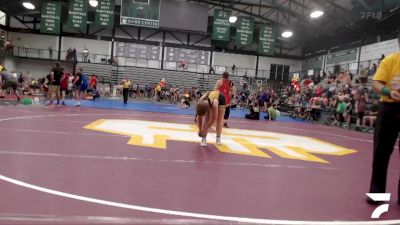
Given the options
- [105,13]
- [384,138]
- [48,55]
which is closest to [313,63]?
[105,13]

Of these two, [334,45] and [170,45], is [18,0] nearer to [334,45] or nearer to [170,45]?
[170,45]

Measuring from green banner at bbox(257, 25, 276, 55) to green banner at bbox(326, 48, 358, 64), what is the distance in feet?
19.8

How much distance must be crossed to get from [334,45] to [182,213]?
109 feet

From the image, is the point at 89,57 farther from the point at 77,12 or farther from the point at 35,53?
the point at 77,12

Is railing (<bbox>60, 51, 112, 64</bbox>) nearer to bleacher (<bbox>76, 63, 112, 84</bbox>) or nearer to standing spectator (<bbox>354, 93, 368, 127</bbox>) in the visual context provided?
bleacher (<bbox>76, 63, 112, 84</bbox>)

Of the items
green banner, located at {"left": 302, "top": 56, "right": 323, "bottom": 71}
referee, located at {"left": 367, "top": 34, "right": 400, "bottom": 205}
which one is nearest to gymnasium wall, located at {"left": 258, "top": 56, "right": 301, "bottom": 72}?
green banner, located at {"left": 302, "top": 56, "right": 323, "bottom": 71}

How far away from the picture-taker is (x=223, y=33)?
3016 centimetres

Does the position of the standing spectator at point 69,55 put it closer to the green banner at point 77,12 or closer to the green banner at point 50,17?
the green banner at point 50,17

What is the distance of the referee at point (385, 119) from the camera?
3.96m

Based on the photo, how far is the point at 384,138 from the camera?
4070 mm

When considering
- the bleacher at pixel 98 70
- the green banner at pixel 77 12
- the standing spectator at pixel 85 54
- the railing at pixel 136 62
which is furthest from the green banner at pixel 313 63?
the standing spectator at pixel 85 54

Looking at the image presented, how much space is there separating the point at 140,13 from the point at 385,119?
27.0 m

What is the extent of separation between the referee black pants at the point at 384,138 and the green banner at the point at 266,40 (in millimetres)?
28027

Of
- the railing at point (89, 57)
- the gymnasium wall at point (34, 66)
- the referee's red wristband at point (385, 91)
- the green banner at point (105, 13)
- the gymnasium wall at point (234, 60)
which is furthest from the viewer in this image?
the gymnasium wall at point (234, 60)
